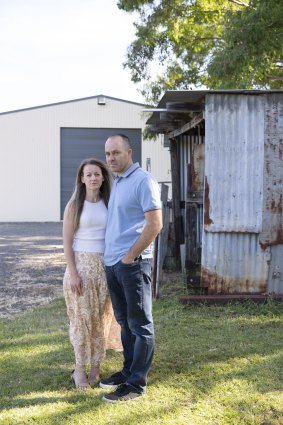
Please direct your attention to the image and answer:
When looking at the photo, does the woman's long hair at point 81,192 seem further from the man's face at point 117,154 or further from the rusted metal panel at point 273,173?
the rusted metal panel at point 273,173

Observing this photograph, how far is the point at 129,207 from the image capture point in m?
3.49

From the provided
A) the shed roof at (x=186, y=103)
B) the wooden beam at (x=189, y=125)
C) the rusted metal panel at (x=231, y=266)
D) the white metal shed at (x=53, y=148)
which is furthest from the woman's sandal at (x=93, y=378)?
the white metal shed at (x=53, y=148)

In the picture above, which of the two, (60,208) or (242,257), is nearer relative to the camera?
(242,257)

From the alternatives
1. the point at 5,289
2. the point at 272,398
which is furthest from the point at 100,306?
the point at 5,289

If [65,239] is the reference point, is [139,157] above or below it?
above

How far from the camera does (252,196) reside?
21.2 feet

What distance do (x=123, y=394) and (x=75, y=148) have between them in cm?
2123

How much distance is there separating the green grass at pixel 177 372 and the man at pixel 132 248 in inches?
11.2

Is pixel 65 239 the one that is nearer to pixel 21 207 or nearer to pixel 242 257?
pixel 242 257

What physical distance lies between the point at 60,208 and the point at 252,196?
728 inches

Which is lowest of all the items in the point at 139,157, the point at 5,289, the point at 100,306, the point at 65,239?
the point at 5,289

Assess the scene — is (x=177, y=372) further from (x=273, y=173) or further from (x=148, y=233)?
(x=273, y=173)

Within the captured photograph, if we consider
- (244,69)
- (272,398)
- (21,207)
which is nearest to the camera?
(272,398)

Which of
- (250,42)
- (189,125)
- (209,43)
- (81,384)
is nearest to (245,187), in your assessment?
(189,125)
